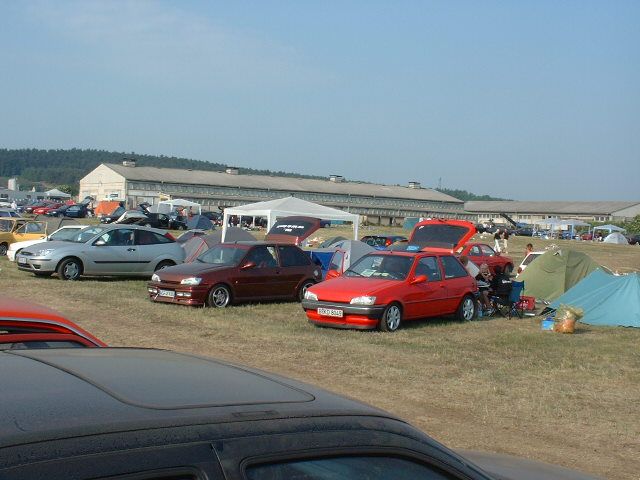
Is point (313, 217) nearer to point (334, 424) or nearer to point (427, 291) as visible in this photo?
point (427, 291)

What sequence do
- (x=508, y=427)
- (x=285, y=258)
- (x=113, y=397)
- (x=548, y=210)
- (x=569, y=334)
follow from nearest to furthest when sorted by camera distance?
(x=113, y=397)
(x=508, y=427)
(x=569, y=334)
(x=285, y=258)
(x=548, y=210)

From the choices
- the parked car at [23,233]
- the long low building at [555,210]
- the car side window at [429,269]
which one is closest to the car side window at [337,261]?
the car side window at [429,269]

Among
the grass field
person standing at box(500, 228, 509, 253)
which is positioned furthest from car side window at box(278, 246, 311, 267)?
person standing at box(500, 228, 509, 253)

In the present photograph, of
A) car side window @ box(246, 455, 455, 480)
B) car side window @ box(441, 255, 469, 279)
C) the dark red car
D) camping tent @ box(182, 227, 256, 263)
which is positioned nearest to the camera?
car side window @ box(246, 455, 455, 480)

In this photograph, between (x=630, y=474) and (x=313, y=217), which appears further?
(x=313, y=217)

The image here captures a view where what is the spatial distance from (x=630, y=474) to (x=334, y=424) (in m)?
5.30

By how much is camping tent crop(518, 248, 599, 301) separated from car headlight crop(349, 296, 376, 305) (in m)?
8.42

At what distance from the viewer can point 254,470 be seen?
198 cm

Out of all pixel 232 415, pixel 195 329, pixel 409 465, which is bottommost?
pixel 195 329

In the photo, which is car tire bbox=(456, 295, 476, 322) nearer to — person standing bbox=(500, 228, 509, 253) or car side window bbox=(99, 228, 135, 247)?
car side window bbox=(99, 228, 135, 247)

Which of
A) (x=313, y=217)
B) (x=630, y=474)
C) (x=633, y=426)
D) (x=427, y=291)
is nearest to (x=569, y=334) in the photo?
(x=427, y=291)

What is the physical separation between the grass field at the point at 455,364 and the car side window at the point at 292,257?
1.12 metres

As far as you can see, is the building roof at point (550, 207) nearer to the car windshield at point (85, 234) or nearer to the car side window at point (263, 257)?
the car windshield at point (85, 234)

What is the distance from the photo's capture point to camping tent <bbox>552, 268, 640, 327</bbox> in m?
16.4
